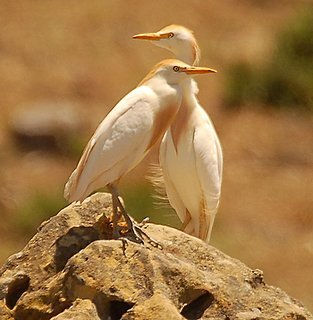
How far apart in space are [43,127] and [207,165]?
964cm

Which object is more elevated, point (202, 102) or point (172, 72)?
point (172, 72)

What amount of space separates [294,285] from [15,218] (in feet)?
11.3

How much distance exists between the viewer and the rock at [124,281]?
19.0ft

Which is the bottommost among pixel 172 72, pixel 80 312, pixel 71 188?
pixel 80 312

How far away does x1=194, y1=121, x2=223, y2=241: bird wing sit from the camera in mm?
8406

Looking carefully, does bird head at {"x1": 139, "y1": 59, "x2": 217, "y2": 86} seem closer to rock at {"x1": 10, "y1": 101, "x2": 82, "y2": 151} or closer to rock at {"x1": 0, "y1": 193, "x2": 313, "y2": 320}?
rock at {"x1": 0, "y1": 193, "x2": 313, "y2": 320}

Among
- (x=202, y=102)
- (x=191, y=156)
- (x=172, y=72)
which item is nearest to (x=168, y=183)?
(x=191, y=156)

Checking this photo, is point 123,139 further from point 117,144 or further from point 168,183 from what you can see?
point 168,183

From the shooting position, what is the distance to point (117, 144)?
6.75 meters

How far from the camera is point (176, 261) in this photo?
6.02 meters

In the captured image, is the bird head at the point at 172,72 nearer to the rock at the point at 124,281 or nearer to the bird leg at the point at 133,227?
the bird leg at the point at 133,227

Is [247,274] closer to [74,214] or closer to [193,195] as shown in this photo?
[74,214]

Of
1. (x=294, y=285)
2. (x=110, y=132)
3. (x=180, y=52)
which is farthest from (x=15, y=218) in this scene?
(x=110, y=132)

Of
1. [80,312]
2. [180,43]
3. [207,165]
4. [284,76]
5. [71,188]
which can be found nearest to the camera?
[80,312]
